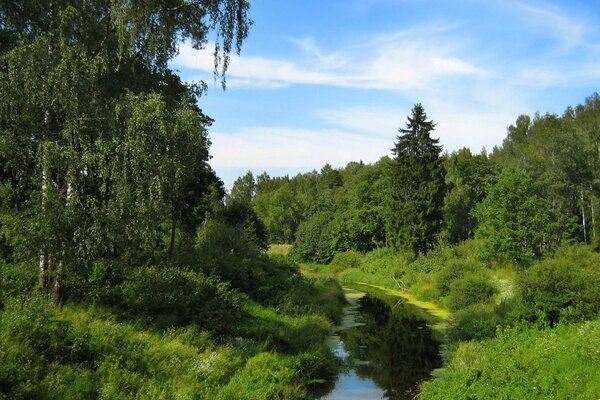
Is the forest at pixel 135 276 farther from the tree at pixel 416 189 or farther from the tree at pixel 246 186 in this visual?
the tree at pixel 246 186

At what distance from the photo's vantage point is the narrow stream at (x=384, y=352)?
1734 centimetres

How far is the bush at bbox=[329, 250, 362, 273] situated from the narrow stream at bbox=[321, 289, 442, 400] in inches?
1331

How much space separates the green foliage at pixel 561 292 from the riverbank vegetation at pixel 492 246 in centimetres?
5

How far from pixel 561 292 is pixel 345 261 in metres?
51.5

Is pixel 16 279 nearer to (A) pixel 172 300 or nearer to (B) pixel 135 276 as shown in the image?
(B) pixel 135 276

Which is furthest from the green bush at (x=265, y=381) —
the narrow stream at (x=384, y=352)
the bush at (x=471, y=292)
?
the bush at (x=471, y=292)

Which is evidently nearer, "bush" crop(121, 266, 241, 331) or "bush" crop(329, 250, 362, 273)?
"bush" crop(121, 266, 241, 331)

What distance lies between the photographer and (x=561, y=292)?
19.5 metres

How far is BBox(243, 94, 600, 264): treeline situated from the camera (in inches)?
1527

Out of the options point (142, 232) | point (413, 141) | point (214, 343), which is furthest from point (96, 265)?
point (413, 141)

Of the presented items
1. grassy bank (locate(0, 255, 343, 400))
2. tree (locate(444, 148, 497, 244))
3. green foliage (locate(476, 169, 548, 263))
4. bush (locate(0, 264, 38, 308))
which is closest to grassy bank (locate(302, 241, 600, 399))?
green foliage (locate(476, 169, 548, 263))

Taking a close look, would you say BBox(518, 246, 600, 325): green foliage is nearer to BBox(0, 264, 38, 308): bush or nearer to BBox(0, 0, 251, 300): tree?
BBox(0, 0, 251, 300): tree

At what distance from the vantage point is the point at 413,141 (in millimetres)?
54844

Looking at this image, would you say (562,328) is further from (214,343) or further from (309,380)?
(214,343)
